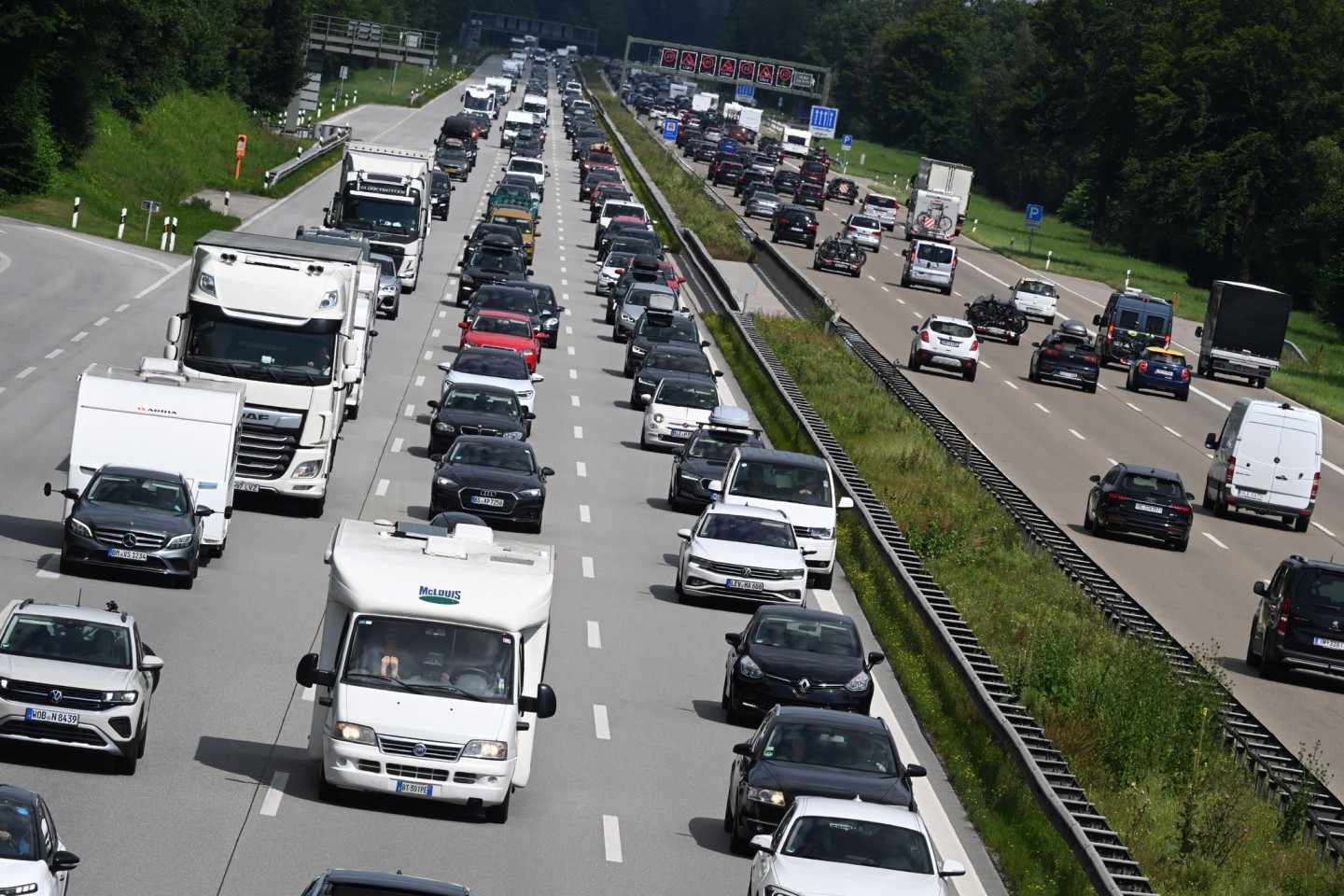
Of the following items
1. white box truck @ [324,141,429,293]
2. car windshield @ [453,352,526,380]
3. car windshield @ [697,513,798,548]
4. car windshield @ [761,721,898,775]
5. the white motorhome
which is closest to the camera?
car windshield @ [761,721,898,775]

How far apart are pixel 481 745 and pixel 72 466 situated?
38.8 feet

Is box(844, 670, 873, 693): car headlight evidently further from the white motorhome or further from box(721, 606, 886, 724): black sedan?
the white motorhome

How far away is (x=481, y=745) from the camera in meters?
16.9

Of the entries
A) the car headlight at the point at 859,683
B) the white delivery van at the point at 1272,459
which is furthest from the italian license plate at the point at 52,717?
the white delivery van at the point at 1272,459

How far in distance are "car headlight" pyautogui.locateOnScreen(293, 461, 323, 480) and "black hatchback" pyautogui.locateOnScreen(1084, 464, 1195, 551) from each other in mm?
14460

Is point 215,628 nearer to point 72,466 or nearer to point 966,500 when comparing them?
point 72,466

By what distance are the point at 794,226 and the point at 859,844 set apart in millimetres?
71777

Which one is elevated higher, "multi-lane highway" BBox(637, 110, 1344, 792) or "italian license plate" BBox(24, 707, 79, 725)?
"italian license plate" BBox(24, 707, 79, 725)

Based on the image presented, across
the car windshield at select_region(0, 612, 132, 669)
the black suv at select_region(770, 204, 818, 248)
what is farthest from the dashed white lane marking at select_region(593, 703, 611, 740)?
the black suv at select_region(770, 204, 818, 248)

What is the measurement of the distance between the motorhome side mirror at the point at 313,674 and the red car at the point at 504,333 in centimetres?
2884

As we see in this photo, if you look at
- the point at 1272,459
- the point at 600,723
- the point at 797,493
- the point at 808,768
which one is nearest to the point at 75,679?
the point at 808,768

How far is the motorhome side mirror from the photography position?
1677cm

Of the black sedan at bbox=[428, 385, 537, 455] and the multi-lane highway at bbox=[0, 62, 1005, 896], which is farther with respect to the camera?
the black sedan at bbox=[428, 385, 537, 455]

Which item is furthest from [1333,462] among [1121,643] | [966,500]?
[1121,643]
